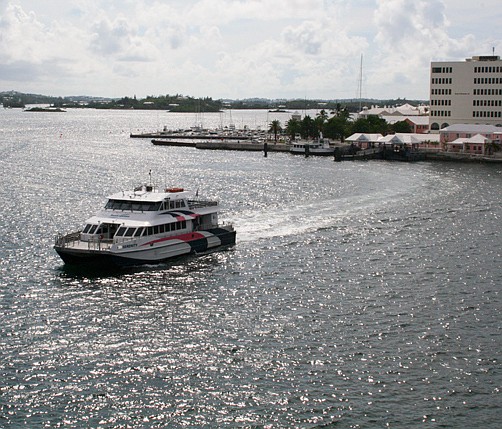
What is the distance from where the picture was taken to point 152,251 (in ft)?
152

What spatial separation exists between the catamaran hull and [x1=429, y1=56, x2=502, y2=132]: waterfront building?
98.6 m

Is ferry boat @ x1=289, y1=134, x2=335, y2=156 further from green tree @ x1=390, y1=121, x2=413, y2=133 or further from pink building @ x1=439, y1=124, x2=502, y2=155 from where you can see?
pink building @ x1=439, y1=124, x2=502, y2=155

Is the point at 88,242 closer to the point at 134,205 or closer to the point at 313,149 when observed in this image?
the point at 134,205

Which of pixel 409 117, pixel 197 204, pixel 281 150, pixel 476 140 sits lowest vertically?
pixel 197 204

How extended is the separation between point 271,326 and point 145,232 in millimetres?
14338

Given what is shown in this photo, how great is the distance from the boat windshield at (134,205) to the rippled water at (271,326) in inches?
165

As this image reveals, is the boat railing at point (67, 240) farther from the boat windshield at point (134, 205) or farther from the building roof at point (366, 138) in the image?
the building roof at point (366, 138)

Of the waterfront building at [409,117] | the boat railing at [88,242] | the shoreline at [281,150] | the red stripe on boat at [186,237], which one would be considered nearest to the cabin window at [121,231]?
the boat railing at [88,242]

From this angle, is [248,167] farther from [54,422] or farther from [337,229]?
[54,422]

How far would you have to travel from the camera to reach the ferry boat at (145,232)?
44750 millimetres

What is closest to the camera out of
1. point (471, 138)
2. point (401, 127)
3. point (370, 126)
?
point (471, 138)

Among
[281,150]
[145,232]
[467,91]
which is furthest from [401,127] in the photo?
[145,232]

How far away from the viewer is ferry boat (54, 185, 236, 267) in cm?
4475

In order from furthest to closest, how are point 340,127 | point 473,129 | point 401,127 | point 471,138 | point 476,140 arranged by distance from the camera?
point 340,127 → point 401,127 → point 473,129 → point 471,138 → point 476,140
